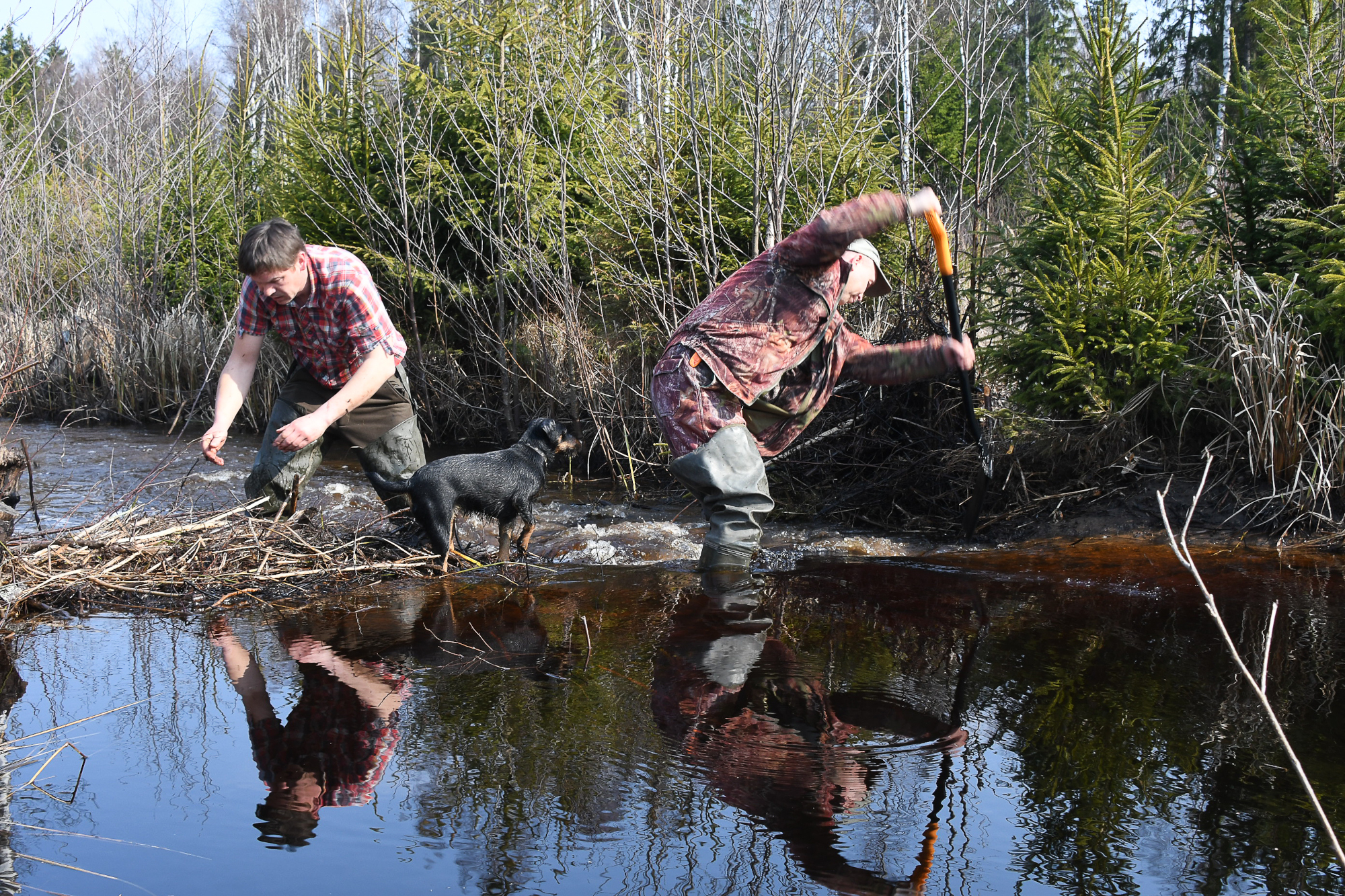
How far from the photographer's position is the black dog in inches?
201

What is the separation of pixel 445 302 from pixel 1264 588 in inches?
292

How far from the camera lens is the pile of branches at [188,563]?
459cm

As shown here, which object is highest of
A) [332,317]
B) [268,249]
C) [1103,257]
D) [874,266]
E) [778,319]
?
[1103,257]

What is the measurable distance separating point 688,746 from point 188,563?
9.83 ft

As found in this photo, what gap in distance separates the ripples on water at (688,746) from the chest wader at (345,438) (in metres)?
1.07

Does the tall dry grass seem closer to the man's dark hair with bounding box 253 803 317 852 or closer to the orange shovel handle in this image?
the orange shovel handle

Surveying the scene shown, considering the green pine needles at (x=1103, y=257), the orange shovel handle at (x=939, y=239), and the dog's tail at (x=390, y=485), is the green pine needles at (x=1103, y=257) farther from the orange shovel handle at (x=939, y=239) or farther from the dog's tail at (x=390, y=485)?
the dog's tail at (x=390, y=485)

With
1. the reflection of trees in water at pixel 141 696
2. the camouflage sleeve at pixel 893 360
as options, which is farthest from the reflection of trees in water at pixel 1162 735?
A: the reflection of trees in water at pixel 141 696

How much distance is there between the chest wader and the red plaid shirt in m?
0.23

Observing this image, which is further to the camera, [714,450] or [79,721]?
[714,450]

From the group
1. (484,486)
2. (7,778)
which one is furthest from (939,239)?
(7,778)

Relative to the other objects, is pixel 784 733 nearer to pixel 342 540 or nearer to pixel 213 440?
pixel 213 440

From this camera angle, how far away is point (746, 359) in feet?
15.4

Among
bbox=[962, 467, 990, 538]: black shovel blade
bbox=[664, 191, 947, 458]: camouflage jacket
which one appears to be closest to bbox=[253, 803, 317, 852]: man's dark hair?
bbox=[664, 191, 947, 458]: camouflage jacket
